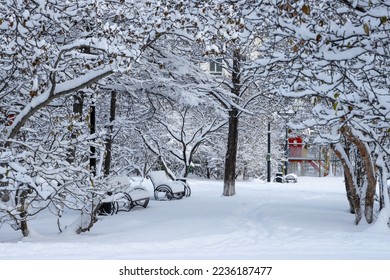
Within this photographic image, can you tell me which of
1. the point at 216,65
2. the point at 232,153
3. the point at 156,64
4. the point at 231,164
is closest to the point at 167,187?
the point at 231,164


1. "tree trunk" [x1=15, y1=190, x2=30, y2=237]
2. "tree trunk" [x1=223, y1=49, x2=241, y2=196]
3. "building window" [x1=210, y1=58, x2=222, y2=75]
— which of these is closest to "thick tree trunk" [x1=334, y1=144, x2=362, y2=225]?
"tree trunk" [x1=15, y1=190, x2=30, y2=237]

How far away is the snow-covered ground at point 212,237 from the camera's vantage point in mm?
7980

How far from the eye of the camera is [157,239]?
9.77 meters

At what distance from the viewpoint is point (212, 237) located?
388 inches

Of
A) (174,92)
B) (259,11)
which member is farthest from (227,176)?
(259,11)

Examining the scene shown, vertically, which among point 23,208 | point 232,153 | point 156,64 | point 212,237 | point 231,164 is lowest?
point 212,237

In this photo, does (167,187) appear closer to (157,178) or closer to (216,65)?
(157,178)

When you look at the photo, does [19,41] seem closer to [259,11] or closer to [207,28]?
[207,28]

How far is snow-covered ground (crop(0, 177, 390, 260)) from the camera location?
7980mm

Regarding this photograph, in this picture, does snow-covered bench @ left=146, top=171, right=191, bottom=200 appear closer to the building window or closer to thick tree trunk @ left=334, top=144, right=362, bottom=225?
the building window

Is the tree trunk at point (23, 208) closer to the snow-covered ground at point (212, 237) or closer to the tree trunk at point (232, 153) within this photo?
the snow-covered ground at point (212, 237)

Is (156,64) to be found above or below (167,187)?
above

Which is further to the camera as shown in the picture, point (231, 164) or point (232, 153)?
point (232, 153)

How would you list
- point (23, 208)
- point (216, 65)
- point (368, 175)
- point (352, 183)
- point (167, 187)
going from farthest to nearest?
point (216, 65), point (167, 187), point (352, 183), point (368, 175), point (23, 208)
